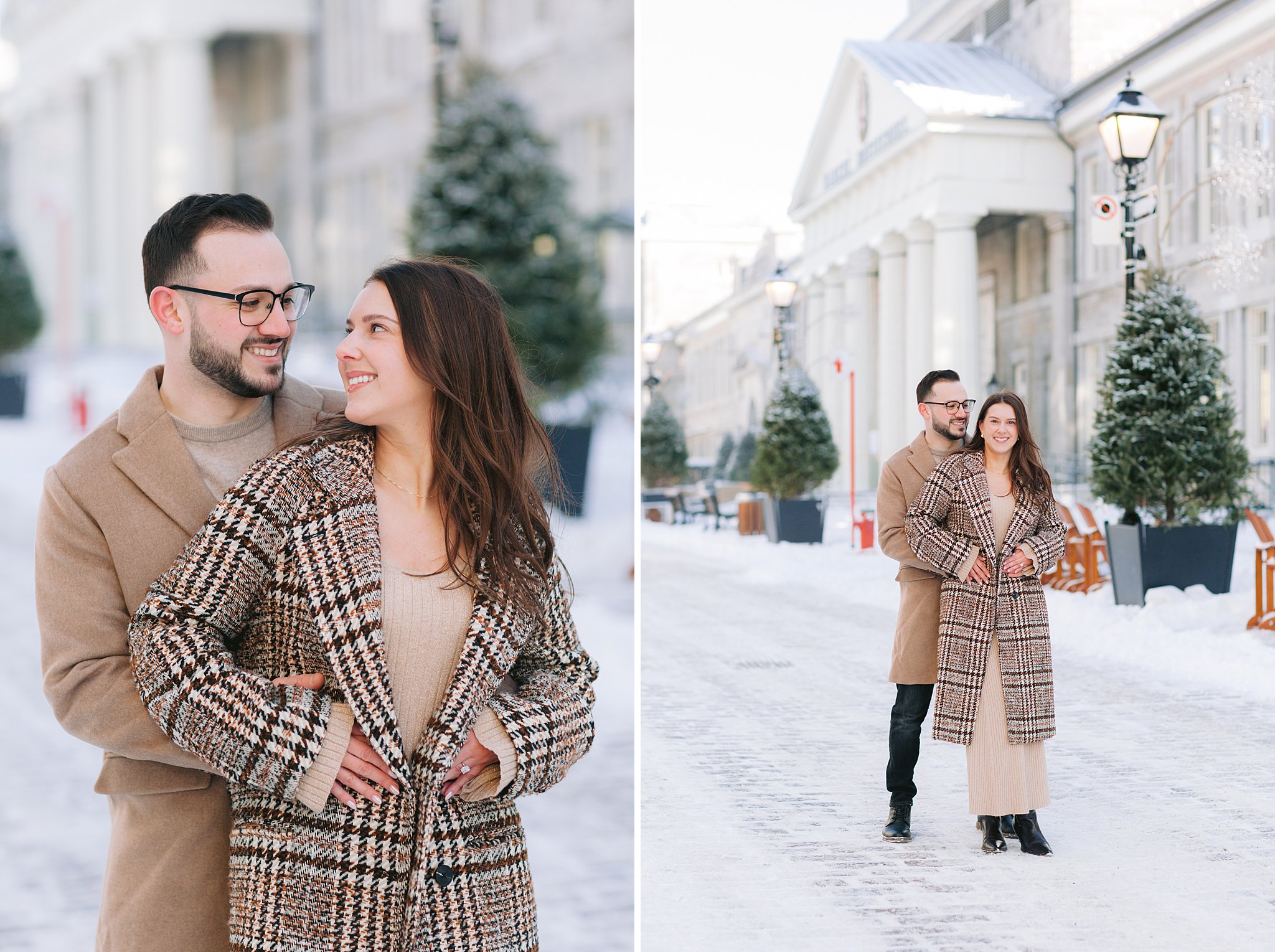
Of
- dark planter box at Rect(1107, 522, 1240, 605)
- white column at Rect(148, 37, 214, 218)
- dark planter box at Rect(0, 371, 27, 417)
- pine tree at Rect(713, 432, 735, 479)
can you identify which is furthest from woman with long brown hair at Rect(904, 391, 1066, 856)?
white column at Rect(148, 37, 214, 218)

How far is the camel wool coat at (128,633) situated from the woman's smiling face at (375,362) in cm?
27

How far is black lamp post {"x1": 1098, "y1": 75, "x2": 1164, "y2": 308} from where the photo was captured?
512cm

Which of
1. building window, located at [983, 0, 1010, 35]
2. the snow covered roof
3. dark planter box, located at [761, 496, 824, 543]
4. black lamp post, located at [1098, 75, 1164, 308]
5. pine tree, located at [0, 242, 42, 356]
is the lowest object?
dark planter box, located at [761, 496, 824, 543]

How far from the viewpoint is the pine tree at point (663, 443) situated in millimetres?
7031

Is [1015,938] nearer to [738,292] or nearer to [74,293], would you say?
[738,292]

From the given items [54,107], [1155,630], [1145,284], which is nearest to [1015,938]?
[1155,630]

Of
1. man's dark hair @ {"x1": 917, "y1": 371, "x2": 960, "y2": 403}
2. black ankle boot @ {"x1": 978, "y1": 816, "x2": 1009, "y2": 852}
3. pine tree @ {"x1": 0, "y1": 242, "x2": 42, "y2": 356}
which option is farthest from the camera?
pine tree @ {"x1": 0, "y1": 242, "x2": 42, "y2": 356}

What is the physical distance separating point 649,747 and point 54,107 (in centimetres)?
2308

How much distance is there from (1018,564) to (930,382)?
0.75 m

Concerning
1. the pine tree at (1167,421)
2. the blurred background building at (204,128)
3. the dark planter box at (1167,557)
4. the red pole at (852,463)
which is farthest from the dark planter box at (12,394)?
the dark planter box at (1167,557)

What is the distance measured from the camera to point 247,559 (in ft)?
5.93

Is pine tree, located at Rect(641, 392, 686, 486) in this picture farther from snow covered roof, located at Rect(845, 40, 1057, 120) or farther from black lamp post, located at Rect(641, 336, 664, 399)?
snow covered roof, located at Rect(845, 40, 1057, 120)

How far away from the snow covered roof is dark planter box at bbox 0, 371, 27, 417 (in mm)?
15415

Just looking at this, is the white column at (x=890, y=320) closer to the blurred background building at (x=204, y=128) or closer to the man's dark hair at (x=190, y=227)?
the man's dark hair at (x=190, y=227)
